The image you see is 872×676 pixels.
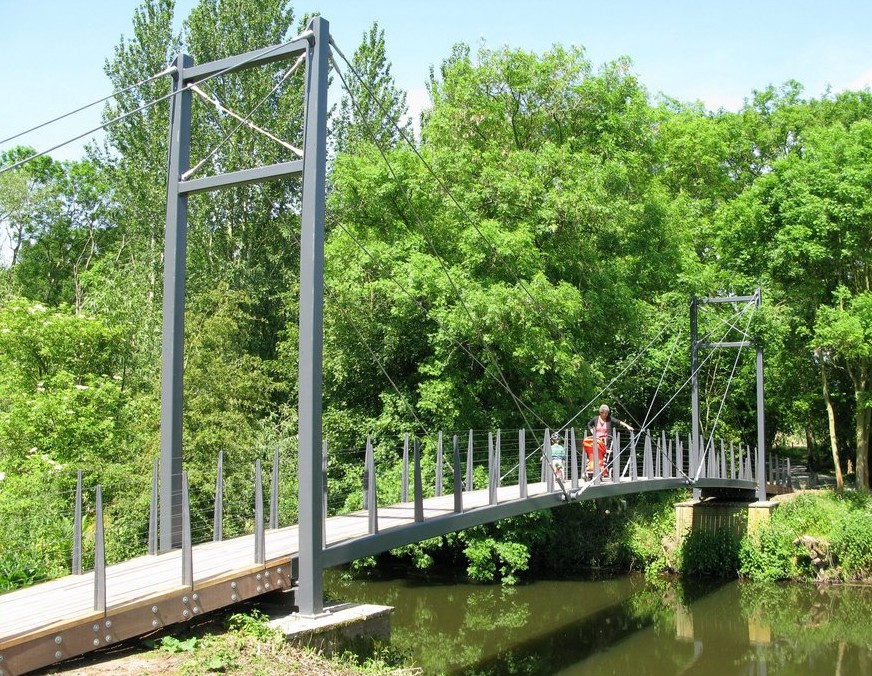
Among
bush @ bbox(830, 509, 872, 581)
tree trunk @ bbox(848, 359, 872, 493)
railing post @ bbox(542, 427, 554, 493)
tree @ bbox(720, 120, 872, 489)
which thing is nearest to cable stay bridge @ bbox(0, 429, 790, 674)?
railing post @ bbox(542, 427, 554, 493)

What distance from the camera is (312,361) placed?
6.44 m

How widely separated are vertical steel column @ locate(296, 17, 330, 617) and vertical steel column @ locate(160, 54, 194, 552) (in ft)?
3.99

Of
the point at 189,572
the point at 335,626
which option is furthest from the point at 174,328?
the point at 335,626

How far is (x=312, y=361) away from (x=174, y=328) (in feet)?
5.05

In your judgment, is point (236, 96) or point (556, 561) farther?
point (236, 96)

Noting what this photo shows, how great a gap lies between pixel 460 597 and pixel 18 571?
29.2 feet

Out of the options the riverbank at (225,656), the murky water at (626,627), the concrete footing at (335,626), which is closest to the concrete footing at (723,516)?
the murky water at (626,627)

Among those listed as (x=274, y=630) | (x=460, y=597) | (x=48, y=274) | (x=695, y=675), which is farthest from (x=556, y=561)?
(x=48, y=274)

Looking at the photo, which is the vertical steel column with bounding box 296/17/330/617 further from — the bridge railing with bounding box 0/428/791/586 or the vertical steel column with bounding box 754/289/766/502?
the vertical steel column with bounding box 754/289/766/502

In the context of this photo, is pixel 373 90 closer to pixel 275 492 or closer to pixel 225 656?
pixel 275 492

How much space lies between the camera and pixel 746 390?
2006cm

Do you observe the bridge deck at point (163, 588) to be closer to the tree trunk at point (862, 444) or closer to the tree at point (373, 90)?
the tree trunk at point (862, 444)

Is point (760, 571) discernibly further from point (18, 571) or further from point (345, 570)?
point (18, 571)

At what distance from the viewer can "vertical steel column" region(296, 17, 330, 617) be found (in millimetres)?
6363
